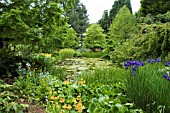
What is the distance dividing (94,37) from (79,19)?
7.73 m

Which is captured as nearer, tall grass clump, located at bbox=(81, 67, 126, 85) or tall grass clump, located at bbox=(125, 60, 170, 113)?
tall grass clump, located at bbox=(125, 60, 170, 113)

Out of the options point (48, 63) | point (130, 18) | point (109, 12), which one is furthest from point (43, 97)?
point (109, 12)

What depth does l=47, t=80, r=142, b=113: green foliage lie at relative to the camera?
295 cm

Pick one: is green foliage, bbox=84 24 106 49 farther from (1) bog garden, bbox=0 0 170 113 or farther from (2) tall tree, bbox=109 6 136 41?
(1) bog garden, bbox=0 0 170 113

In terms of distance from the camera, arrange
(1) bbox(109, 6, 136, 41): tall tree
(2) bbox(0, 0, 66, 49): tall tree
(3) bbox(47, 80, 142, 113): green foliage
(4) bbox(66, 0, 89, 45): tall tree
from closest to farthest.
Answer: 1. (3) bbox(47, 80, 142, 113): green foliage
2. (2) bbox(0, 0, 66, 49): tall tree
3. (1) bbox(109, 6, 136, 41): tall tree
4. (4) bbox(66, 0, 89, 45): tall tree

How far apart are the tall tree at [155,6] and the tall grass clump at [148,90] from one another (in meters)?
13.8

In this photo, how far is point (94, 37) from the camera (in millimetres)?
20359

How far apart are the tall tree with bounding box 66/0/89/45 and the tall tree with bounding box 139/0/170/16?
10.7m

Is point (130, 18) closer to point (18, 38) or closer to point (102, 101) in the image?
point (18, 38)

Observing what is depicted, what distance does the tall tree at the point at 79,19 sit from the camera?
2659 centimetres

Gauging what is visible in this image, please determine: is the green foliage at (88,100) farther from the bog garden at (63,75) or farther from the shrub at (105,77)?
the shrub at (105,77)

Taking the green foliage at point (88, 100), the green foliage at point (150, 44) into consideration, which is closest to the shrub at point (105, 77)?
the green foliage at point (88, 100)

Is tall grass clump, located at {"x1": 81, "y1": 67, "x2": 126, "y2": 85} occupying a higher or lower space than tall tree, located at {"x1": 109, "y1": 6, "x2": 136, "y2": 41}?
lower

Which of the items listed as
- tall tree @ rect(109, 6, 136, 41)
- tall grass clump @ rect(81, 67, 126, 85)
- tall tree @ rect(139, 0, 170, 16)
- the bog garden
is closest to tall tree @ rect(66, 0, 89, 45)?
tall tree @ rect(109, 6, 136, 41)
